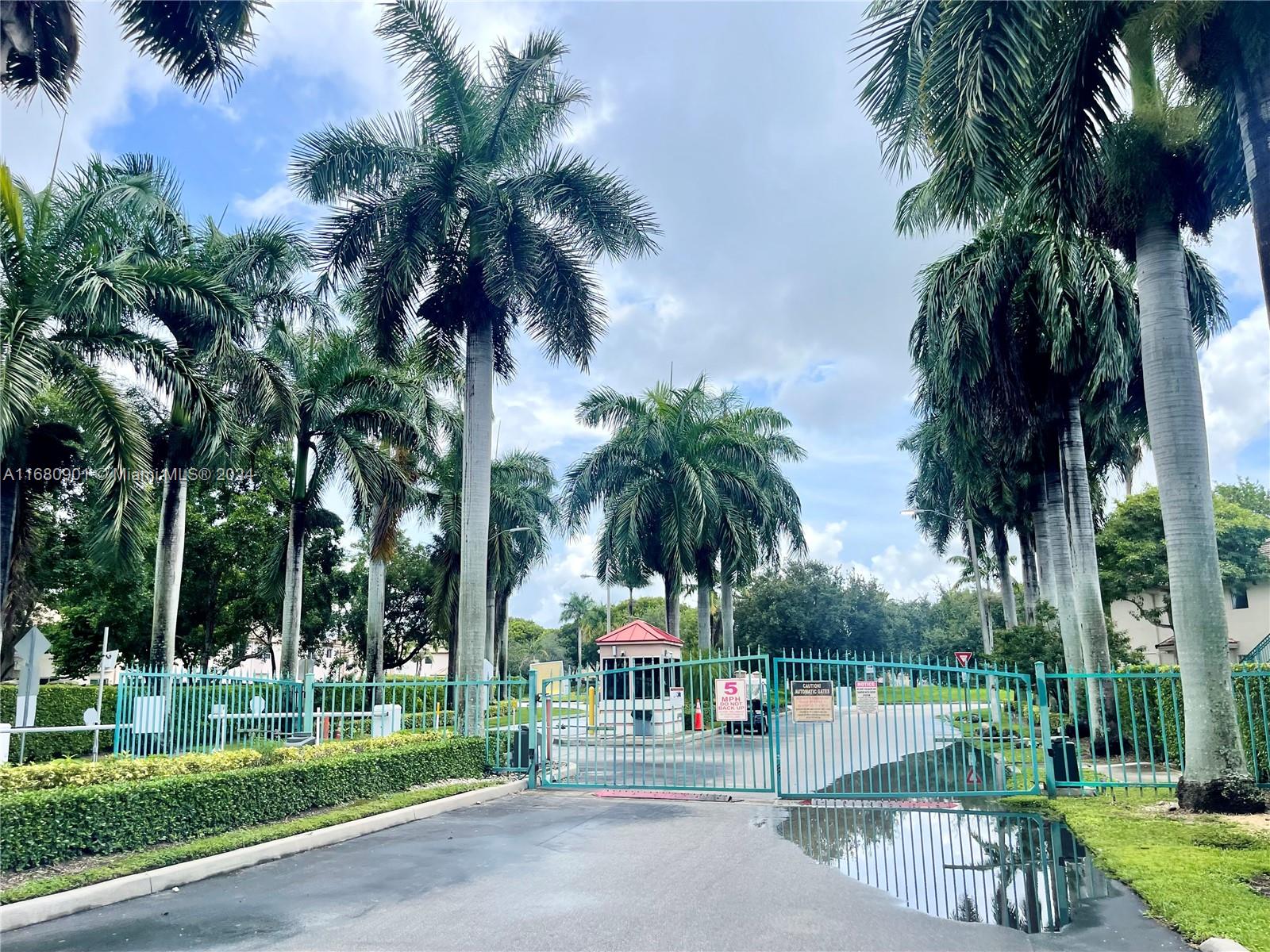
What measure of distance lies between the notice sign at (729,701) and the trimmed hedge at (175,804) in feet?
17.5

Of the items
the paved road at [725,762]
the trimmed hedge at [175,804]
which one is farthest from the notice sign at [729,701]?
the trimmed hedge at [175,804]

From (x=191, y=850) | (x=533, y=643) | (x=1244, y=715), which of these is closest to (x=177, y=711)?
(x=191, y=850)

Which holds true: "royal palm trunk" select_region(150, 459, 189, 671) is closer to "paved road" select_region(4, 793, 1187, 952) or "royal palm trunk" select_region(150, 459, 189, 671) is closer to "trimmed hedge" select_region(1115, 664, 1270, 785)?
"paved road" select_region(4, 793, 1187, 952)

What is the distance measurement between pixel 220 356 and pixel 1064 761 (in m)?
17.3

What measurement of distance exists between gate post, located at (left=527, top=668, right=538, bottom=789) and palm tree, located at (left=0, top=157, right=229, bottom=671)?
291 inches

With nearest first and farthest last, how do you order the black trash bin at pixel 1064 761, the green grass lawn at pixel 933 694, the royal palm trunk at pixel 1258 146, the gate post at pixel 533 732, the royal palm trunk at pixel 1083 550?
the royal palm trunk at pixel 1258 146 < the green grass lawn at pixel 933 694 < the black trash bin at pixel 1064 761 < the gate post at pixel 533 732 < the royal palm trunk at pixel 1083 550

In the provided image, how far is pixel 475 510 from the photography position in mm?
19109

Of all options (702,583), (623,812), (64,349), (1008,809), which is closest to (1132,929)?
(1008,809)

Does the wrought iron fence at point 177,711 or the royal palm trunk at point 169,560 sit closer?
the wrought iron fence at point 177,711

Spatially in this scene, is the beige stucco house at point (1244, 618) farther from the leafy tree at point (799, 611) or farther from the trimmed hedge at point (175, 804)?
the trimmed hedge at point (175, 804)

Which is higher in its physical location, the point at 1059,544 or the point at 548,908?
the point at 1059,544

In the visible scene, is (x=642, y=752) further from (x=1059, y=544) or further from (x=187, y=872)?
(x=1059, y=544)

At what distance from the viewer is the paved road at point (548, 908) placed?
661 centimetres

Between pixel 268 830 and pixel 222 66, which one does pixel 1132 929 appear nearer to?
pixel 268 830
